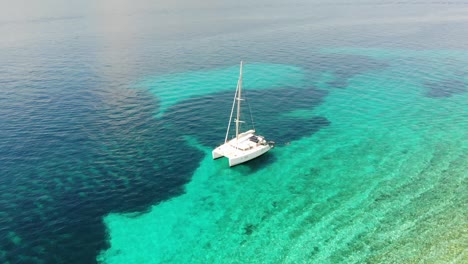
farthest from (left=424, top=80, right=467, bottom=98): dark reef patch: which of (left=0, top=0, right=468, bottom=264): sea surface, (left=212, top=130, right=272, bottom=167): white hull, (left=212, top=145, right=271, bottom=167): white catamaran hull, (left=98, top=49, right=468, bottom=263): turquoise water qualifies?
(left=212, top=145, right=271, bottom=167): white catamaran hull

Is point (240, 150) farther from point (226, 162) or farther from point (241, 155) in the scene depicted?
point (226, 162)

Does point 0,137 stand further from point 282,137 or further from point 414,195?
point 414,195

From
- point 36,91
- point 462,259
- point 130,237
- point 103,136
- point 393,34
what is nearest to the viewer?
point 462,259

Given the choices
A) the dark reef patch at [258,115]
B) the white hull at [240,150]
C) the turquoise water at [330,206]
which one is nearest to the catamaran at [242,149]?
the white hull at [240,150]

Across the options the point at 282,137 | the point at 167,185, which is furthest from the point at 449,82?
the point at 167,185

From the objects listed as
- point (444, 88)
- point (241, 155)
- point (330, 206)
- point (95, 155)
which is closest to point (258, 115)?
point (241, 155)

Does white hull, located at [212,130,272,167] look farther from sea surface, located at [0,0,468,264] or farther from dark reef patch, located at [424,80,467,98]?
dark reef patch, located at [424,80,467,98]

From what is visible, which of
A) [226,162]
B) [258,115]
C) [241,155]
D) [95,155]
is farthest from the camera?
[258,115]
